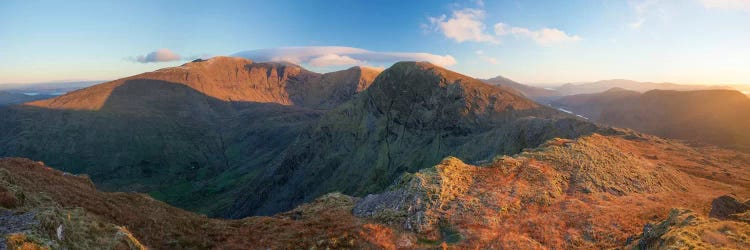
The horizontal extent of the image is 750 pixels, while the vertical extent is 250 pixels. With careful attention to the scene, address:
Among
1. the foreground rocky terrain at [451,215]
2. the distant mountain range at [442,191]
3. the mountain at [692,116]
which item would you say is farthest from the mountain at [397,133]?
the mountain at [692,116]

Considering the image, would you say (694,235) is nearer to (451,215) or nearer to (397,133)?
(451,215)

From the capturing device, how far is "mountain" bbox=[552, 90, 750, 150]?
85625 millimetres

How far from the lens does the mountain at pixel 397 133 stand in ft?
219

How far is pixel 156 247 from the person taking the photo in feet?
56.6

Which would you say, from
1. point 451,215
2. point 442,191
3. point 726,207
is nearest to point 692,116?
point 726,207

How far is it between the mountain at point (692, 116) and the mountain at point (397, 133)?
161 ft

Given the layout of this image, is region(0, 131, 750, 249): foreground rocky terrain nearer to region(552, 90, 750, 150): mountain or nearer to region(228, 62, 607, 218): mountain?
region(228, 62, 607, 218): mountain

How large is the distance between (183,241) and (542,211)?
21994mm

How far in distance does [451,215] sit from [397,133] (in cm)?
5758

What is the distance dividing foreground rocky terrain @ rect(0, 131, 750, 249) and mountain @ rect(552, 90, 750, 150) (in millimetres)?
67754

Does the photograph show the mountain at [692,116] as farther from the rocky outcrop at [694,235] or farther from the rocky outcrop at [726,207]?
the rocky outcrop at [694,235]

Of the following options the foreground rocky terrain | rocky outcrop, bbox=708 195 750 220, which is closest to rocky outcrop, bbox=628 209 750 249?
the foreground rocky terrain

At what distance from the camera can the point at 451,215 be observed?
66.1ft

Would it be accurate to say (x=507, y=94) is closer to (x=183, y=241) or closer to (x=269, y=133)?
(x=183, y=241)
